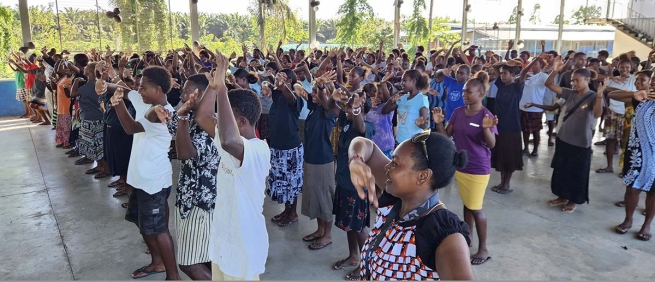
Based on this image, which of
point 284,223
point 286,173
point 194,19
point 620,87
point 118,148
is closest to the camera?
point 286,173

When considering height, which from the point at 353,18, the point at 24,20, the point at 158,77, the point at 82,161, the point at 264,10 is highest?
the point at 264,10

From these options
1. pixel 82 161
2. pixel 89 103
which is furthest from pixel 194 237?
pixel 82 161

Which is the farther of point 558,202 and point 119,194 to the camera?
point 119,194

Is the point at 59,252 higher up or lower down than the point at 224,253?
lower down

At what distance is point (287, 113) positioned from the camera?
4.20 m

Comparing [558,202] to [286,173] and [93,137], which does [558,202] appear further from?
[93,137]

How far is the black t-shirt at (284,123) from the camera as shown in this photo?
420cm

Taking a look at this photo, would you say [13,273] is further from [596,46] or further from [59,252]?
[596,46]

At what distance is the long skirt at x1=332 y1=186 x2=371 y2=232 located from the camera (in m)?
3.52

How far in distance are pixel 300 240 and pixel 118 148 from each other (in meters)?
2.07

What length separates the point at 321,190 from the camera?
3.98 metres

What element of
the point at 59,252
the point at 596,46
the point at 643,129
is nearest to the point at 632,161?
the point at 643,129

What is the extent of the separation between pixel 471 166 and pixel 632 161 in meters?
1.66

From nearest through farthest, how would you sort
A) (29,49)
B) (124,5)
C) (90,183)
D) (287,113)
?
(287,113), (90,183), (29,49), (124,5)
